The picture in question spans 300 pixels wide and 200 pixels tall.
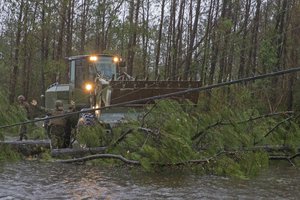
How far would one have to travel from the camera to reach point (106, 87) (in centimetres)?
1484

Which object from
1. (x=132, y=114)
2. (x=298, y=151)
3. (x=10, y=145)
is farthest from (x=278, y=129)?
(x=10, y=145)

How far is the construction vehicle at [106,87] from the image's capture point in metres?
14.5

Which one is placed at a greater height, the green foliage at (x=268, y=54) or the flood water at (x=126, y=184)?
the green foliage at (x=268, y=54)

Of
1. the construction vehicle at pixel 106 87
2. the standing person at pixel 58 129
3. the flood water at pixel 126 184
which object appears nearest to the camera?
the flood water at pixel 126 184

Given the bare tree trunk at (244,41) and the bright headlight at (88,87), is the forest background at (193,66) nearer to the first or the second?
the bare tree trunk at (244,41)

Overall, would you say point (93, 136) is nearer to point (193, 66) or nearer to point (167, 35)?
point (193, 66)

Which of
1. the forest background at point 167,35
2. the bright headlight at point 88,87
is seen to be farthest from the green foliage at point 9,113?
the forest background at point 167,35

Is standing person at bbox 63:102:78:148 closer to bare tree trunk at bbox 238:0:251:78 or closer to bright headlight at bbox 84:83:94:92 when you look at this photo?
bright headlight at bbox 84:83:94:92

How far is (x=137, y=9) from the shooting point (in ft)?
107

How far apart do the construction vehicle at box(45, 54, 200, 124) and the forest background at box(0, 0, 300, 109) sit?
589 cm

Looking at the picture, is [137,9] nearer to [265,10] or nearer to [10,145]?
[265,10]

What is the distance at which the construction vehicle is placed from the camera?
1450 centimetres

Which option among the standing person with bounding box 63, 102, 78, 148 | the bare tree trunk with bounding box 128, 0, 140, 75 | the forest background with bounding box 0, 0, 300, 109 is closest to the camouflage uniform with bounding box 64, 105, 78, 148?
the standing person with bounding box 63, 102, 78, 148

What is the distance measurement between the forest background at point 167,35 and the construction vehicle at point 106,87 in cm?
589
